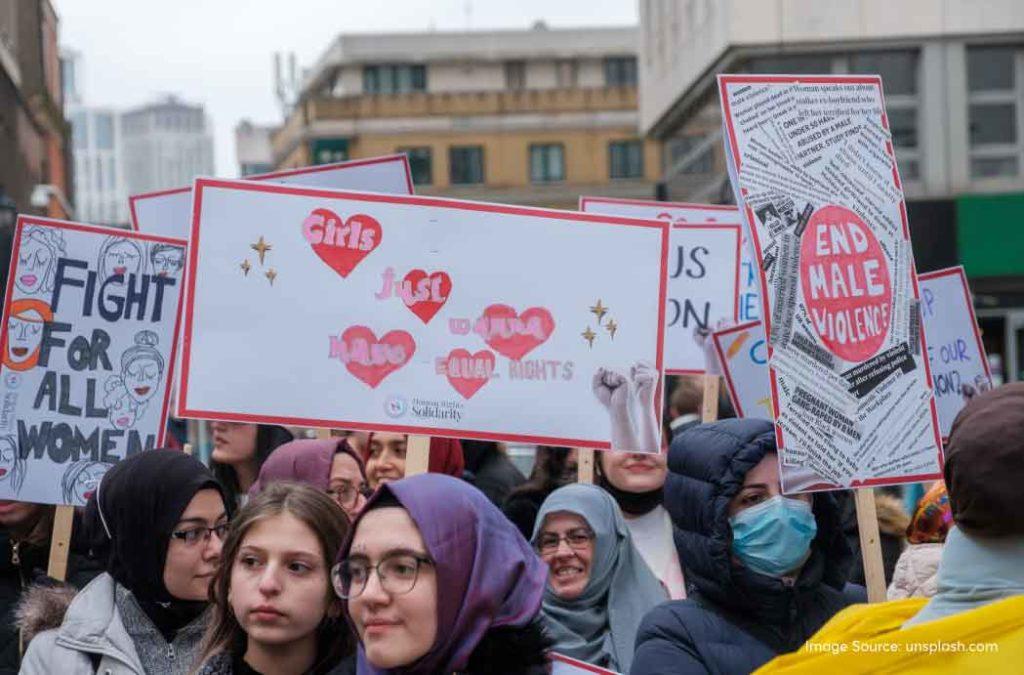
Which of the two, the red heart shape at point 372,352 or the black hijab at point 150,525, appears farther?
the red heart shape at point 372,352

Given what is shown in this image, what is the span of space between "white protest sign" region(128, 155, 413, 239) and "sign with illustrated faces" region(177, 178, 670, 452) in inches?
57.3

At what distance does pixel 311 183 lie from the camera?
8328mm

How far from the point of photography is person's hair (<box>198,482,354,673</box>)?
4398 mm

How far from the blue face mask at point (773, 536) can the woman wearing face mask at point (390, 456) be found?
2.35m

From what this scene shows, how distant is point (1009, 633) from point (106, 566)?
276 centimetres

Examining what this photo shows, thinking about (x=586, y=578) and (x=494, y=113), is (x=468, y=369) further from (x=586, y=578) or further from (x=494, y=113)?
(x=494, y=113)

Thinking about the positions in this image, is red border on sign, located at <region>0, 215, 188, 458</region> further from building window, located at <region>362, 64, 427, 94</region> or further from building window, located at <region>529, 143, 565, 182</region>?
building window, located at <region>362, 64, 427, 94</region>

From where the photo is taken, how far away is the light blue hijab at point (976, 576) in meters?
2.96

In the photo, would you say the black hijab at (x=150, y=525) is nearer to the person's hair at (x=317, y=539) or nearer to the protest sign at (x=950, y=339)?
the person's hair at (x=317, y=539)

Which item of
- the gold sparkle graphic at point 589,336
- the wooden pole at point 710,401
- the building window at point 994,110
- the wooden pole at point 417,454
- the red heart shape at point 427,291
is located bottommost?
the wooden pole at point 417,454

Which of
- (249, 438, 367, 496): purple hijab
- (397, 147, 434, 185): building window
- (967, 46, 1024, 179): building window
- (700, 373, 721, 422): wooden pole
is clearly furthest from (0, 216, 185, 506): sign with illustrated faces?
(397, 147, 434, 185): building window

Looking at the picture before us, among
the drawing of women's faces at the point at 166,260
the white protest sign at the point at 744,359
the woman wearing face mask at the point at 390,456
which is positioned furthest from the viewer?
the white protest sign at the point at 744,359

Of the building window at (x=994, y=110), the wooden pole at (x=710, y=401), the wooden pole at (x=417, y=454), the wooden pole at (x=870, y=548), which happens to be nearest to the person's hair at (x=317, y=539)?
the wooden pole at (x=417, y=454)

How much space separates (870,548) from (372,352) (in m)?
1.69
